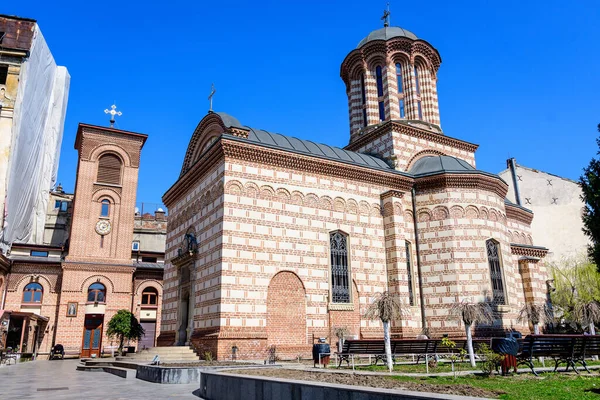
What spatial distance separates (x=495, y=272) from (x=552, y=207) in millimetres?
20419

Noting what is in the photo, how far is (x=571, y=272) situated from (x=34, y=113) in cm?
3555

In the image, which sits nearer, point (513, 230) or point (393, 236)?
point (393, 236)

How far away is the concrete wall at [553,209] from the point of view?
118ft

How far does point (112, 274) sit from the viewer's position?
3450cm

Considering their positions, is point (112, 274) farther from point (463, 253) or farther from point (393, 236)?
point (463, 253)

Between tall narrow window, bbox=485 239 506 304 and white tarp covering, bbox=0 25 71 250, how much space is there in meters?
21.8

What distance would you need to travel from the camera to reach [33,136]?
2484 cm

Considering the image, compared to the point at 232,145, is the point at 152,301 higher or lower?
lower

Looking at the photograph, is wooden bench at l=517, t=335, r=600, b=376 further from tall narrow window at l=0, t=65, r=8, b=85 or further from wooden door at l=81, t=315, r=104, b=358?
wooden door at l=81, t=315, r=104, b=358

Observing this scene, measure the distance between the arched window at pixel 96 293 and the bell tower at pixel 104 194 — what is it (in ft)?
5.97

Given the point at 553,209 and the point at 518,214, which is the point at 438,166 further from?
the point at 553,209

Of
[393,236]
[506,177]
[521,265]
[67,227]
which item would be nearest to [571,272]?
[506,177]

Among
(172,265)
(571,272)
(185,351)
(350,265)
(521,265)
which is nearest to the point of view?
(185,351)

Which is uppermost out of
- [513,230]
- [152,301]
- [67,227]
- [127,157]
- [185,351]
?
[127,157]
